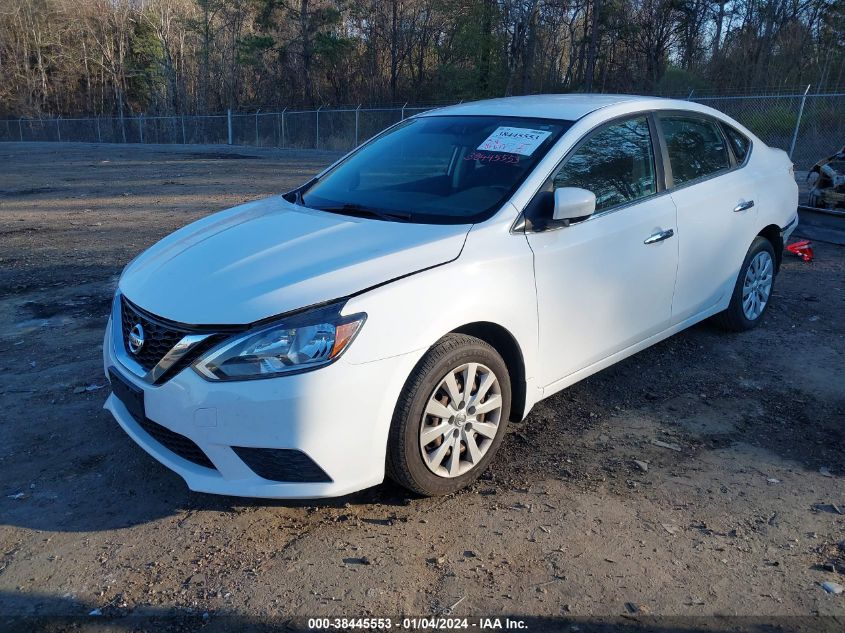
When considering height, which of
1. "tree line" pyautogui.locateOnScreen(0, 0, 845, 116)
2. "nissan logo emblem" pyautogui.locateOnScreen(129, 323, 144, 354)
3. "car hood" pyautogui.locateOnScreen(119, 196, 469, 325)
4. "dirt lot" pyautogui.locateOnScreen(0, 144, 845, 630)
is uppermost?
"tree line" pyautogui.locateOnScreen(0, 0, 845, 116)

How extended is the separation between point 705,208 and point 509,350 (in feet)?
6.25

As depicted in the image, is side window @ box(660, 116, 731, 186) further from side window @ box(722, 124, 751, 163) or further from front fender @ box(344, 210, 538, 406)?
front fender @ box(344, 210, 538, 406)

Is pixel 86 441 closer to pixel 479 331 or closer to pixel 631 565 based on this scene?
pixel 479 331

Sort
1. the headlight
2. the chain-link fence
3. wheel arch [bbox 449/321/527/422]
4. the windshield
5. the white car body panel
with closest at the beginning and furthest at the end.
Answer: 1. the headlight
2. wheel arch [bbox 449/321/527/422]
3. the white car body panel
4. the windshield
5. the chain-link fence

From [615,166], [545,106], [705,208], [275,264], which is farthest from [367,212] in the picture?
[705,208]

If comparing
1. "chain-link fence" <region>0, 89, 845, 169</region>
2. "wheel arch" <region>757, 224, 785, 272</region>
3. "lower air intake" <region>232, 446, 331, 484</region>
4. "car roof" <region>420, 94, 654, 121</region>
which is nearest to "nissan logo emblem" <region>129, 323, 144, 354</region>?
"lower air intake" <region>232, 446, 331, 484</region>

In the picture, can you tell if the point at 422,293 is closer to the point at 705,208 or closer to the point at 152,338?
the point at 152,338

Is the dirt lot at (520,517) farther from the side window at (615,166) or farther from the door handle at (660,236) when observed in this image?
the side window at (615,166)

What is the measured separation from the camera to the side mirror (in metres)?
3.38

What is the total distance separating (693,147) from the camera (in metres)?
4.62

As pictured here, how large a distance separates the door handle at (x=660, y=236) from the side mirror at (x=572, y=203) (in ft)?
2.20

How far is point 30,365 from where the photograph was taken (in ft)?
15.6

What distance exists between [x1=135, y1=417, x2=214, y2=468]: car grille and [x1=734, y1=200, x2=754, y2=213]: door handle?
374 cm

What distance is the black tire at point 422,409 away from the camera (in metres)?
2.92
